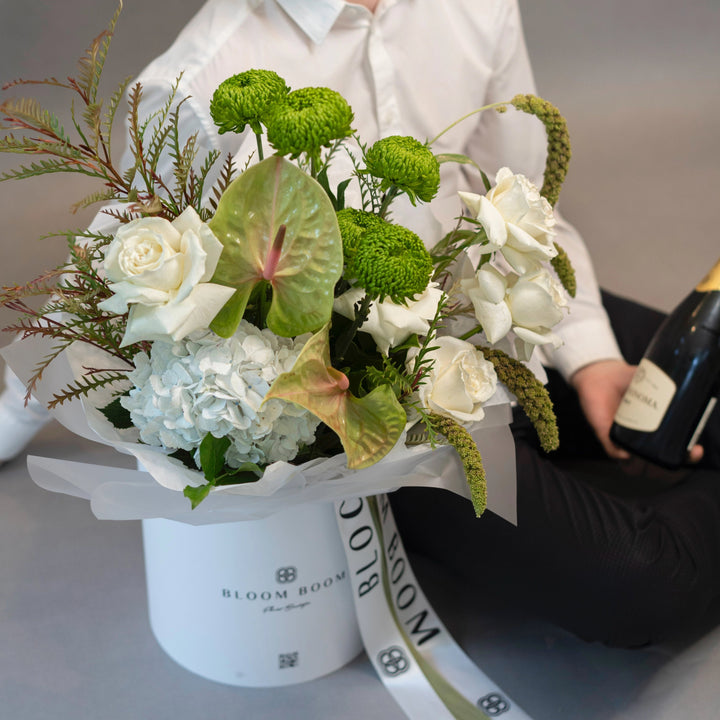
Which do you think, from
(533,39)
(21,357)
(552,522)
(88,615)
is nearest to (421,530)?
(552,522)

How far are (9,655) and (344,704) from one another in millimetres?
340

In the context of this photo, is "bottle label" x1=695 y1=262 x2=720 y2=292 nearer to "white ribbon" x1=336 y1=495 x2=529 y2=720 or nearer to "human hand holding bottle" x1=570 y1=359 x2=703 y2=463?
"human hand holding bottle" x1=570 y1=359 x2=703 y2=463

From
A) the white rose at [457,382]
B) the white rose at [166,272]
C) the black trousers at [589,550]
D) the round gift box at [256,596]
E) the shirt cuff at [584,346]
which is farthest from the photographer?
the shirt cuff at [584,346]

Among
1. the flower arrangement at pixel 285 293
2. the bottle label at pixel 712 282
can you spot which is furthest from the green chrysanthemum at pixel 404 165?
the bottle label at pixel 712 282

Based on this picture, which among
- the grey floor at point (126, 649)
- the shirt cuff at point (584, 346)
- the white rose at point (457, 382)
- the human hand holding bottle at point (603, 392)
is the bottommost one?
the grey floor at point (126, 649)

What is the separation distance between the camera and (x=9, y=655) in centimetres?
92

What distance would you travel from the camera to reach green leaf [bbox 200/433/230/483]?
58cm

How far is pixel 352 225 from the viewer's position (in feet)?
1.81

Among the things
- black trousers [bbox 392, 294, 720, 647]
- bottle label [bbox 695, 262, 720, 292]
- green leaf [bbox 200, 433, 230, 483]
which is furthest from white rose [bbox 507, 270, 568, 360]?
bottle label [bbox 695, 262, 720, 292]

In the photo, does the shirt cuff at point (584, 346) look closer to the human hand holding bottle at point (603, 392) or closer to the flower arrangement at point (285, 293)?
the human hand holding bottle at point (603, 392)

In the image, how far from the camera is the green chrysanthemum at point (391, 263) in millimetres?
513

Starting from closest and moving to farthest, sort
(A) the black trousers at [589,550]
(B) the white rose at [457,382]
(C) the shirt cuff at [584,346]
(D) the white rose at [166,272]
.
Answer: (D) the white rose at [166,272] < (B) the white rose at [457,382] < (A) the black trousers at [589,550] < (C) the shirt cuff at [584,346]

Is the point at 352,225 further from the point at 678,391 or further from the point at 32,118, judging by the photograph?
the point at 678,391

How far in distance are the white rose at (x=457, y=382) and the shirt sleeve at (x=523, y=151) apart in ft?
1.62
